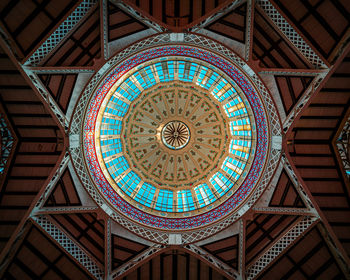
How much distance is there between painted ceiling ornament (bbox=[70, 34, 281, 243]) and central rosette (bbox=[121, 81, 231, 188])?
4.1 inches

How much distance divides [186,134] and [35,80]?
1548 centimetres

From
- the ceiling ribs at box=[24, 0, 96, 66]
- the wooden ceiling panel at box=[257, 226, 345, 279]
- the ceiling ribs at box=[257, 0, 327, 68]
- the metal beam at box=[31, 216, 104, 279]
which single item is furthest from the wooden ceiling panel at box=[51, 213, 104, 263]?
the ceiling ribs at box=[257, 0, 327, 68]

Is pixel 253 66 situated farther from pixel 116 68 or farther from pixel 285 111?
pixel 116 68

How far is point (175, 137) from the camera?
26.2m

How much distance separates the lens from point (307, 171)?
16.2 meters

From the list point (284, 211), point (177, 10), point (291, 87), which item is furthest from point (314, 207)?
point (177, 10)

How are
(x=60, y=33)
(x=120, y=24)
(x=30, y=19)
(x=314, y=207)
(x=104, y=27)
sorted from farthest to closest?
(x=314, y=207) < (x=120, y=24) < (x=104, y=27) < (x=60, y=33) < (x=30, y=19)

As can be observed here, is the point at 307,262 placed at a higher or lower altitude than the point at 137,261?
lower

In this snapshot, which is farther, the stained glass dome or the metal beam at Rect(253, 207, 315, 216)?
the stained glass dome

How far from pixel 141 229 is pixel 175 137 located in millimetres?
10865

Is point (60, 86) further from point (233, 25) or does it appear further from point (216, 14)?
point (233, 25)

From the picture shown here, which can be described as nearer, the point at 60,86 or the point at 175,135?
the point at 60,86

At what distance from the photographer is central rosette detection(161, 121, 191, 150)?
26.2m

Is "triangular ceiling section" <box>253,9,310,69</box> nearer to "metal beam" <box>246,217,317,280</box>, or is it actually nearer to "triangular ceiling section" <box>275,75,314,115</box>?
"triangular ceiling section" <box>275,75,314,115</box>
